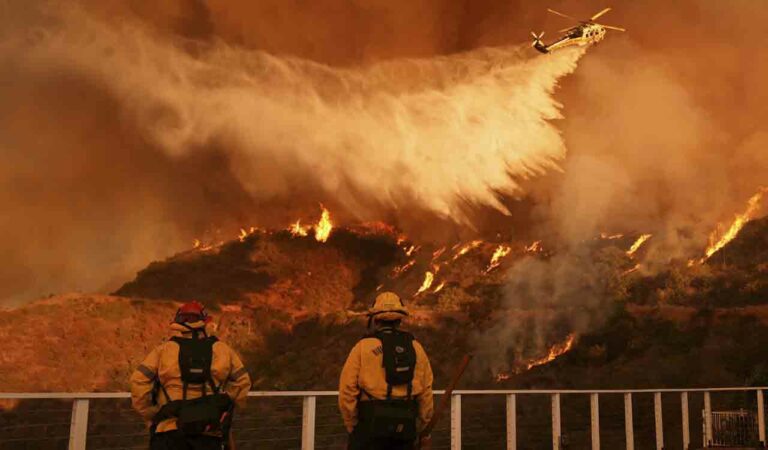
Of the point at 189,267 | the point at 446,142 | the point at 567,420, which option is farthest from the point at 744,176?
the point at 189,267

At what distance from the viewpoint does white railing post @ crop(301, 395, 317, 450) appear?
319 inches

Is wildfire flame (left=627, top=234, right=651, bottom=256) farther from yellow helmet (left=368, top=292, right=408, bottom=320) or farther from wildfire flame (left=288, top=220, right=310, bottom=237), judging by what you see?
yellow helmet (left=368, top=292, right=408, bottom=320)

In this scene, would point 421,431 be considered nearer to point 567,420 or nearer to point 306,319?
point 567,420

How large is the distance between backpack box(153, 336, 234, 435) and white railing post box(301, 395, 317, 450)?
2.75 m

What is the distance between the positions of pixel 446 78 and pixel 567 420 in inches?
923

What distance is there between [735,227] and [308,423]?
46.0m

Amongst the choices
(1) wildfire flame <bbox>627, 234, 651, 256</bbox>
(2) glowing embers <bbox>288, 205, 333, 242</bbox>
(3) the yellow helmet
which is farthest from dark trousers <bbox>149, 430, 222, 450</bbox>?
(2) glowing embers <bbox>288, 205, 333, 242</bbox>

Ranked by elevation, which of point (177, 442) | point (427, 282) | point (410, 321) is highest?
point (427, 282)

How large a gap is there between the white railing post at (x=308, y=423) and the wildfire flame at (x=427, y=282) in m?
47.0

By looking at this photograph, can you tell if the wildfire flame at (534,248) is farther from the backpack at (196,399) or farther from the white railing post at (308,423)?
the backpack at (196,399)

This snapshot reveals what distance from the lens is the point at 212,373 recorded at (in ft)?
17.8

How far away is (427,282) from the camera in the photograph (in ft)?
182

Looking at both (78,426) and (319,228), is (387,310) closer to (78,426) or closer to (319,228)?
(78,426)

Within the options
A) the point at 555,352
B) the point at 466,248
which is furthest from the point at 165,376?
the point at 466,248
